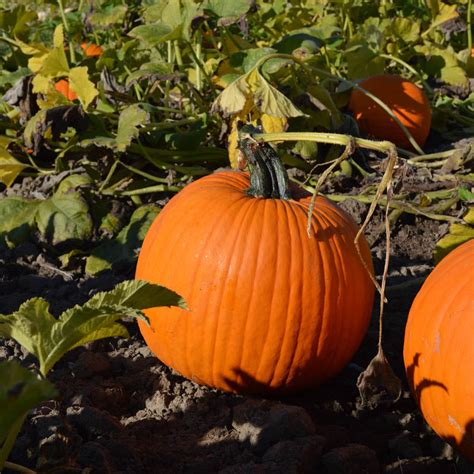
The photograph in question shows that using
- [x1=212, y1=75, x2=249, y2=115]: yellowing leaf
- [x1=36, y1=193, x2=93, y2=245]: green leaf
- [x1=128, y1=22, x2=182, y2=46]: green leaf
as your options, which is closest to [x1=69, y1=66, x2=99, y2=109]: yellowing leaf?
[x1=128, y1=22, x2=182, y2=46]: green leaf

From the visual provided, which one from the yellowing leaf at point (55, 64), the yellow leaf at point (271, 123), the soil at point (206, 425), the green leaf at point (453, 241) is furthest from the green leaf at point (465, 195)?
the yellowing leaf at point (55, 64)

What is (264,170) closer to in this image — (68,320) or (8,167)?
(68,320)

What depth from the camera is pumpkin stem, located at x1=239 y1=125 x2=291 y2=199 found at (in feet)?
8.38

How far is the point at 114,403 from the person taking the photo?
8.31ft

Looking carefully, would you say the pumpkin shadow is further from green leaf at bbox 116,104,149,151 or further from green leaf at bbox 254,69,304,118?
green leaf at bbox 116,104,149,151

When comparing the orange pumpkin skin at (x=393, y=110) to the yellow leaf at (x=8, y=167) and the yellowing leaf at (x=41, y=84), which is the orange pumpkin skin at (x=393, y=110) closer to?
the yellowing leaf at (x=41, y=84)

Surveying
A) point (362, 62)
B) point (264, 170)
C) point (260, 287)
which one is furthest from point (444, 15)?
point (260, 287)

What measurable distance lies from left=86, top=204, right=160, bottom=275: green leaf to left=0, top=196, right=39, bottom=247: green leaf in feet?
1.27

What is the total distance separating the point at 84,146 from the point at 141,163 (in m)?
0.49

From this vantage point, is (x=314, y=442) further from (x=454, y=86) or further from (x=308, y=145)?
(x=454, y=86)

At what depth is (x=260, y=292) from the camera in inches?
96.5

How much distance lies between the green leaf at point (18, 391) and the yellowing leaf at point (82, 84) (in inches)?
95.8

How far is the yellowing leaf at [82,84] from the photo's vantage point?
376 cm

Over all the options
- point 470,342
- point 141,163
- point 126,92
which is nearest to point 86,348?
point 470,342
